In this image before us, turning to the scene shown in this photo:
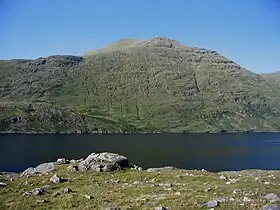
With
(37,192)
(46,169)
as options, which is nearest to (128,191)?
(37,192)

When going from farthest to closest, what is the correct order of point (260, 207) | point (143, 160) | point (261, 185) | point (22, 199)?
point (143, 160), point (261, 185), point (22, 199), point (260, 207)

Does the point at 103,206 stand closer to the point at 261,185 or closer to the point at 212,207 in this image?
the point at 212,207

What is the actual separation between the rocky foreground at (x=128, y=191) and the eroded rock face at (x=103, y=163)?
0.45 ft

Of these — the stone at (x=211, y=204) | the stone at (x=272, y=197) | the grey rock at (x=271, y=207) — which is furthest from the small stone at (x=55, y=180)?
the grey rock at (x=271, y=207)

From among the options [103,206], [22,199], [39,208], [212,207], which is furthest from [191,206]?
[22,199]

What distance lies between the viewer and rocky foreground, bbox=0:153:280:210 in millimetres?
27250

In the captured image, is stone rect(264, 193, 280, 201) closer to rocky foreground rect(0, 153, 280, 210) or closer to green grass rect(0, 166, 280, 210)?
rocky foreground rect(0, 153, 280, 210)

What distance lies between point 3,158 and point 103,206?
156323mm

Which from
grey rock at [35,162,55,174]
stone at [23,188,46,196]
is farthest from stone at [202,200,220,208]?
grey rock at [35,162,55,174]

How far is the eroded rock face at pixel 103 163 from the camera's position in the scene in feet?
148

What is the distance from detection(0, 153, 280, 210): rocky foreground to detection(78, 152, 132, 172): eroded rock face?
14 cm

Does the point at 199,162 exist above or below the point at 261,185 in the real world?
Result: below

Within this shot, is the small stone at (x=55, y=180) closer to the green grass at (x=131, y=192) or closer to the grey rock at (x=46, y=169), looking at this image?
the green grass at (x=131, y=192)

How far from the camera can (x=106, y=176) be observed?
41.4 metres
